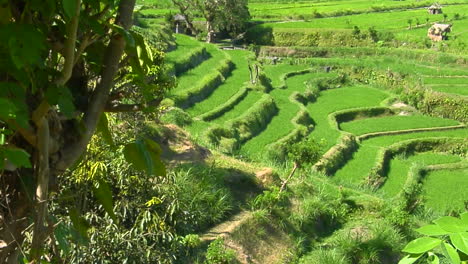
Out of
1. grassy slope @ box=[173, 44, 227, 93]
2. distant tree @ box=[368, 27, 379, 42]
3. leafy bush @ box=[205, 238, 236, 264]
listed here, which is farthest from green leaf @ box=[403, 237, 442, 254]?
distant tree @ box=[368, 27, 379, 42]

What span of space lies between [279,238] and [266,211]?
0.51 meters

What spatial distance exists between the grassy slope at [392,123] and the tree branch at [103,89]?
23.8 metres

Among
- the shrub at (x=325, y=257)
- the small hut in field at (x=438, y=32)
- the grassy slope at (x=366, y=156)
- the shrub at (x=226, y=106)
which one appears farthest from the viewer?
the small hut in field at (x=438, y=32)

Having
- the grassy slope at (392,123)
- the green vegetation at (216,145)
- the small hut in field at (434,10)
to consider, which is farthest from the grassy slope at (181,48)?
the small hut in field at (434,10)

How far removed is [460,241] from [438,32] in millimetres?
44740

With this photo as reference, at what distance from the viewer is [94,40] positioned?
159cm

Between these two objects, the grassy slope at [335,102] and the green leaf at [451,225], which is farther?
the grassy slope at [335,102]

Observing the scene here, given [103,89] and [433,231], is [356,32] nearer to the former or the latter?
[103,89]

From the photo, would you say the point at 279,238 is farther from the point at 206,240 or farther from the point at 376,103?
the point at 376,103

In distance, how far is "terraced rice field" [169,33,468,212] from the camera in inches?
779

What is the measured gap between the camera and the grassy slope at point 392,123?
25.5 m

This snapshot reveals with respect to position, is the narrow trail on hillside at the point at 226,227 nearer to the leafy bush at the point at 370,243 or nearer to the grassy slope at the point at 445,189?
the leafy bush at the point at 370,243

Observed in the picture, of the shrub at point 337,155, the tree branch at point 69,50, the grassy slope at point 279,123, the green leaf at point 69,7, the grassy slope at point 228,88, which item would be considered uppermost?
the green leaf at point 69,7

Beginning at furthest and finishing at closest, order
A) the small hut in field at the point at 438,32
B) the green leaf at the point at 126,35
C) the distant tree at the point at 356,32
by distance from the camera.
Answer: the small hut in field at the point at 438,32 < the distant tree at the point at 356,32 < the green leaf at the point at 126,35
